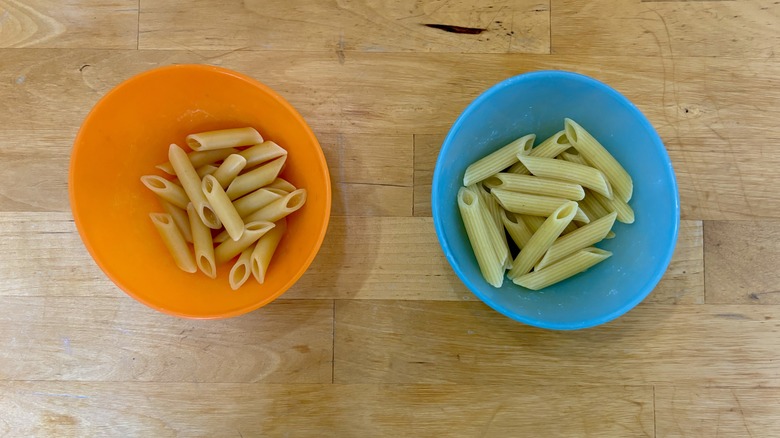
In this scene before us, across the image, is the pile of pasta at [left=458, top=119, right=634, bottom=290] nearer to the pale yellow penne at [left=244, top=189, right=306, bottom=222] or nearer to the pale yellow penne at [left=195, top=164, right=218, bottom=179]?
the pale yellow penne at [left=244, top=189, right=306, bottom=222]

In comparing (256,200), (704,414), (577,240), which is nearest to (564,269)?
(577,240)

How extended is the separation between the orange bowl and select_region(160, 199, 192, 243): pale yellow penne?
37mm

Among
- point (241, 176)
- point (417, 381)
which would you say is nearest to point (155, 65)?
point (241, 176)

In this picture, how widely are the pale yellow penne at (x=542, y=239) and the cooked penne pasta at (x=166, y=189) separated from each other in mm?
610

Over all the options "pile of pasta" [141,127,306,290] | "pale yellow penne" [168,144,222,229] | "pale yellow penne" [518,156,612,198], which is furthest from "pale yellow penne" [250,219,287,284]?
"pale yellow penne" [518,156,612,198]

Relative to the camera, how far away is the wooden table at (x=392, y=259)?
112 cm

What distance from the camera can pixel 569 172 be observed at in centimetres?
102

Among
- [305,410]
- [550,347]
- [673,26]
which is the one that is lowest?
[305,410]

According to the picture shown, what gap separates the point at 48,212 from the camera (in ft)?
3.71

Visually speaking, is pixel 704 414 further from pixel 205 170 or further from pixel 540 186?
pixel 205 170

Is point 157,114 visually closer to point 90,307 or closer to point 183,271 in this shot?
point 183,271

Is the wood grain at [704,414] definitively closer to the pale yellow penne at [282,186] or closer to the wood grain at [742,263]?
the wood grain at [742,263]

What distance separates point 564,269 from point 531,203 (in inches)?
5.0

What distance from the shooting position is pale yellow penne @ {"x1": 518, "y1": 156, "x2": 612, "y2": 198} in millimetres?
1011
